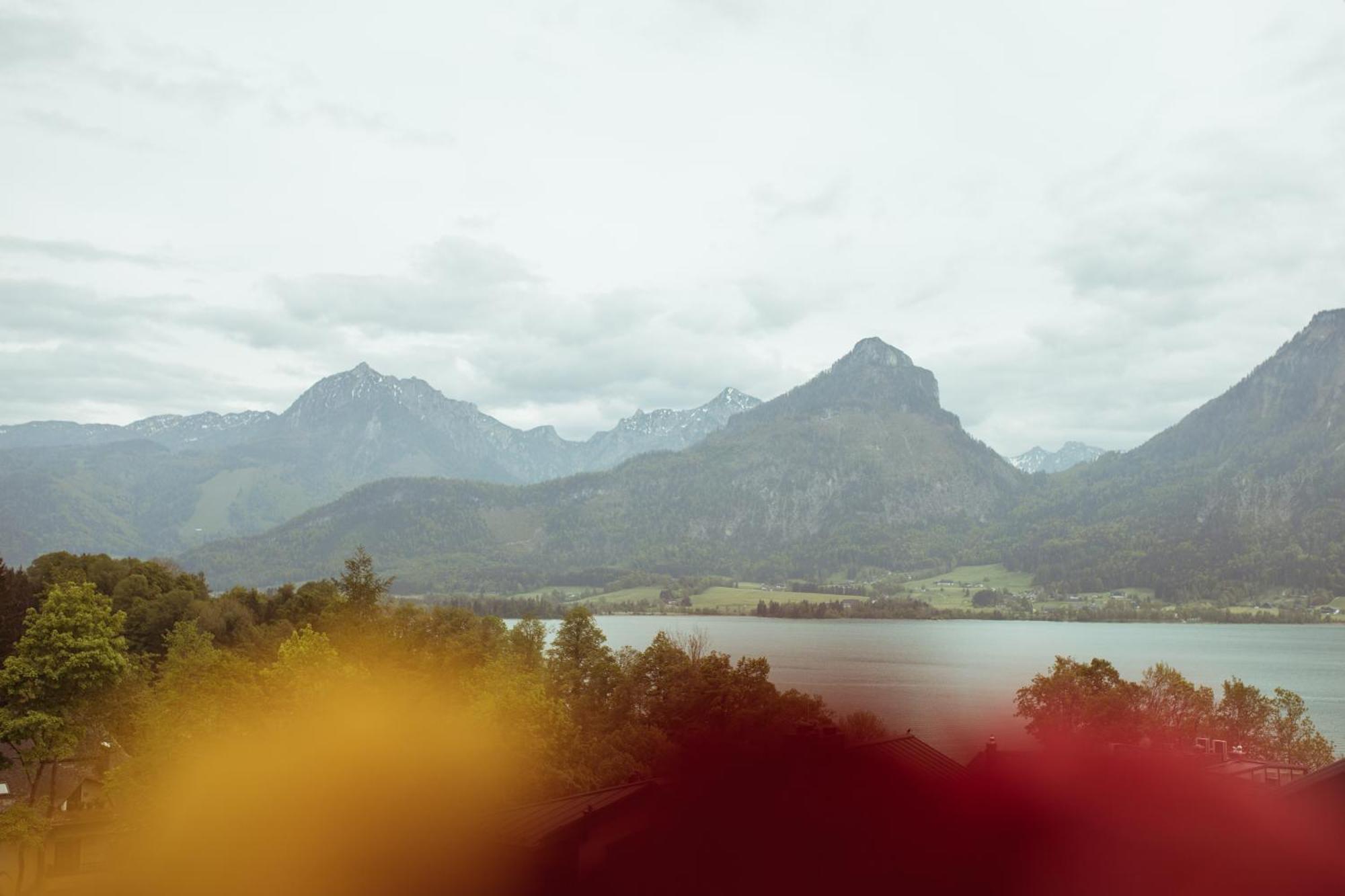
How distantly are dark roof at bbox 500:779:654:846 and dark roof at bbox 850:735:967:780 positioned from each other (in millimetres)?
2790

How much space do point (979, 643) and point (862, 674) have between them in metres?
55.7

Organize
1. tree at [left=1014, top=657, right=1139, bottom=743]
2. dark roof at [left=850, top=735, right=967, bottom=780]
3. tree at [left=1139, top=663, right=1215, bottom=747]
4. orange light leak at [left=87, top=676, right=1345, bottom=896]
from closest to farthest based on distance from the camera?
1. orange light leak at [left=87, top=676, right=1345, bottom=896]
2. dark roof at [left=850, top=735, right=967, bottom=780]
3. tree at [left=1014, top=657, right=1139, bottom=743]
4. tree at [left=1139, top=663, right=1215, bottom=747]

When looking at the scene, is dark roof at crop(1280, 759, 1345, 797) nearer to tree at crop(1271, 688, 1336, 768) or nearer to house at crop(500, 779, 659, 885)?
house at crop(500, 779, 659, 885)

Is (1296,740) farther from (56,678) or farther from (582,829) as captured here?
(56,678)

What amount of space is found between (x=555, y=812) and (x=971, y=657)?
106616 mm

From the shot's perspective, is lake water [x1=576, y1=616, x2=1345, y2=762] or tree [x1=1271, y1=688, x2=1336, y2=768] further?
lake water [x1=576, y1=616, x2=1345, y2=762]

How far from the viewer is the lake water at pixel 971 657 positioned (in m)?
60.6

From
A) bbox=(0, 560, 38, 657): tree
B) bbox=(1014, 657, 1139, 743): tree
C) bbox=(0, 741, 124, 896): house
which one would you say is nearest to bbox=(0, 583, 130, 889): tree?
bbox=(0, 741, 124, 896): house

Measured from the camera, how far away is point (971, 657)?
111m

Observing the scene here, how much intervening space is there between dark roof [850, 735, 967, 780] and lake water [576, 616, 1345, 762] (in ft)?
29.9

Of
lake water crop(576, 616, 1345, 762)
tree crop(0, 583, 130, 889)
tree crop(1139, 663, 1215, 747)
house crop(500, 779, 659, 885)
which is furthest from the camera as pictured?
lake water crop(576, 616, 1345, 762)

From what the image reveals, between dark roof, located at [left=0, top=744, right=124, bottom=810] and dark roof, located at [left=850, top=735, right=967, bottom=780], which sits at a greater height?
dark roof, located at [left=850, top=735, right=967, bottom=780]

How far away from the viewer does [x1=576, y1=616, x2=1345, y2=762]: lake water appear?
60.6 meters

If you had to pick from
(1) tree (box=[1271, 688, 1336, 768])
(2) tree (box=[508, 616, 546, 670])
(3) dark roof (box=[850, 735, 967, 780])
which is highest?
(3) dark roof (box=[850, 735, 967, 780])
